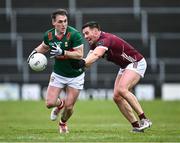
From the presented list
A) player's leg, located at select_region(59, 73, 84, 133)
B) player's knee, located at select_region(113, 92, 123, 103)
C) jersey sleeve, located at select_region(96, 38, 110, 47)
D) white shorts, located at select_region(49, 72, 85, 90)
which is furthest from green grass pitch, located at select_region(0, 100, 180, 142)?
jersey sleeve, located at select_region(96, 38, 110, 47)

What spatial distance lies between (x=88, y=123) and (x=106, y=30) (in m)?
13.3

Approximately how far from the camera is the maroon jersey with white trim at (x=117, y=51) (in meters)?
16.3

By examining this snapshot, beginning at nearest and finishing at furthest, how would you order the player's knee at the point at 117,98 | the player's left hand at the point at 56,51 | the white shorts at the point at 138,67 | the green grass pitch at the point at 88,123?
the green grass pitch at the point at 88,123
the player's left hand at the point at 56,51
the player's knee at the point at 117,98
the white shorts at the point at 138,67

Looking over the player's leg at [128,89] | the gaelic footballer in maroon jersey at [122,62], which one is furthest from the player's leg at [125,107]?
the player's leg at [128,89]

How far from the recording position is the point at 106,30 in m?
35.0

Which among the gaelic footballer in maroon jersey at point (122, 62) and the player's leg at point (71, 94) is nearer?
the gaelic footballer in maroon jersey at point (122, 62)

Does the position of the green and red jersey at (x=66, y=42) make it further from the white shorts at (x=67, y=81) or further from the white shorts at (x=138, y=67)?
the white shorts at (x=138, y=67)

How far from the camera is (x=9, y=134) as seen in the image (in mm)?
15992

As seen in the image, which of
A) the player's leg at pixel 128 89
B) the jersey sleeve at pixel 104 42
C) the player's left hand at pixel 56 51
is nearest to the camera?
the player's left hand at pixel 56 51

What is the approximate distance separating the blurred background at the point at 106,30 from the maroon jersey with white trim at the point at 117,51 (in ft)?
54.6

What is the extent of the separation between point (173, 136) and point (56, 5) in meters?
21.0

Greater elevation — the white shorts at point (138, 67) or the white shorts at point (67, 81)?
the white shorts at point (138, 67)

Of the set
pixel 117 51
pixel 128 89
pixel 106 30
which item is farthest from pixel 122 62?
pixel 106 30

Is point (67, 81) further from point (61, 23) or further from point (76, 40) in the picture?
point (61, 23)
